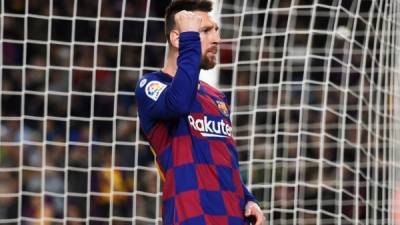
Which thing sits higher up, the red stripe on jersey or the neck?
the neck

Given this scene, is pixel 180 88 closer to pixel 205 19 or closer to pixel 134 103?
pixel 205 19

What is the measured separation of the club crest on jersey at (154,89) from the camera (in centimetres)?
335

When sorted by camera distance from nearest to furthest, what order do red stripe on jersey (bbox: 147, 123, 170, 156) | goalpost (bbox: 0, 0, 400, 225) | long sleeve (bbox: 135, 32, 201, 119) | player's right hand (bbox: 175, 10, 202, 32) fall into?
long sleeve (bbox: 135, 32, 201, 119)
player's right hand (bbox: 175, 10, 202, 32)
red stripe on jersey (bbox: 147, 123, 170, 156)
goalpost (bbox: 0, 0, 400, 225)

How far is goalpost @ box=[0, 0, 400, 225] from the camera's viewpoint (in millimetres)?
5359

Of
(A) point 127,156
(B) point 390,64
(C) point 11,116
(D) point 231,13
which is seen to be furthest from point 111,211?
(B) point 390,64

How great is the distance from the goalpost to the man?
1.90 m

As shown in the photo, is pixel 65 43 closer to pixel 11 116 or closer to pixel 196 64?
pixel 11 116

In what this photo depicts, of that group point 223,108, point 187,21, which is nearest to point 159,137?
point 223,108

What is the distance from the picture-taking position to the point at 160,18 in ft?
17.6

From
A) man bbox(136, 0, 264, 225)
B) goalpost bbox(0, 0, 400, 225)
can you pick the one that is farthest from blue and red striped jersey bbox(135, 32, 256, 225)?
goalpost bbox(0, 0, 400, 225)

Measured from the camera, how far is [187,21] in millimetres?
3348

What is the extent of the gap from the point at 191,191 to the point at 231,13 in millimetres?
2192

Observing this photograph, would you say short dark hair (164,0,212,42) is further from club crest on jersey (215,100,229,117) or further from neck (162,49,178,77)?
club crest on jersey (215,100,229,117)

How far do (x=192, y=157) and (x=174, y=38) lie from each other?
1.18ft
